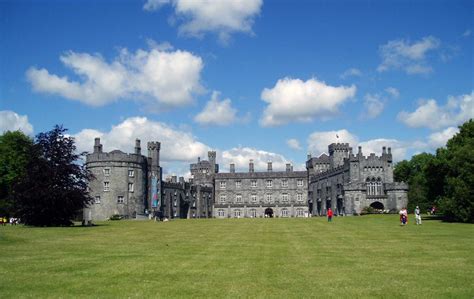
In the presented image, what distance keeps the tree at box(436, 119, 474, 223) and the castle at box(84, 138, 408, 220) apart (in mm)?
31306

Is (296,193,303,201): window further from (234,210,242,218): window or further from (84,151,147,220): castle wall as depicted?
(84,151,147,220): castle wall

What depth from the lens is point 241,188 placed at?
114 meters

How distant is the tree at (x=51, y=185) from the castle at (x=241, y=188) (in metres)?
16.9

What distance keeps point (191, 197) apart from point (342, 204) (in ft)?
116

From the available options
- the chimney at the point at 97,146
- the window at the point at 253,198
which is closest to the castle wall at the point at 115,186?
the chimney at the point at 97,146

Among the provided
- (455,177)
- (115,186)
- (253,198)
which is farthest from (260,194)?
(455,177)

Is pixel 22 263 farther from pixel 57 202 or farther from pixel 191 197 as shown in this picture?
pixel 191 197

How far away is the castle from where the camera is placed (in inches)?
3147

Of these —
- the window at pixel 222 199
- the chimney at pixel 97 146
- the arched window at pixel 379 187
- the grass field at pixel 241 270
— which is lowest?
the grass field at pixel 241 270

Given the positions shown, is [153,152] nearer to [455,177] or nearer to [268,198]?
[268,198]

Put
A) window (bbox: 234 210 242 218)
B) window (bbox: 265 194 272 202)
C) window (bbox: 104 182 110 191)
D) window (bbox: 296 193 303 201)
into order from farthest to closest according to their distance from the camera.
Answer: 1. window (bbox: 265 194 272 202)
2. window (bbox: 296 193 303 201)
3. window (bbox: 234 210 242 218)
4. window (bbox: 104 182 110 191)

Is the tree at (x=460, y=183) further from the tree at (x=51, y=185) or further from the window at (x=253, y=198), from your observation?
the window at (x=253, y=198)

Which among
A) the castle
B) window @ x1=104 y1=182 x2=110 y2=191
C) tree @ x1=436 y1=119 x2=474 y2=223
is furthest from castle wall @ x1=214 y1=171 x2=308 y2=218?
tree @ x1=436 y1=119 x2=474 y2=223

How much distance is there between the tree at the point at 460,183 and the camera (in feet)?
141
